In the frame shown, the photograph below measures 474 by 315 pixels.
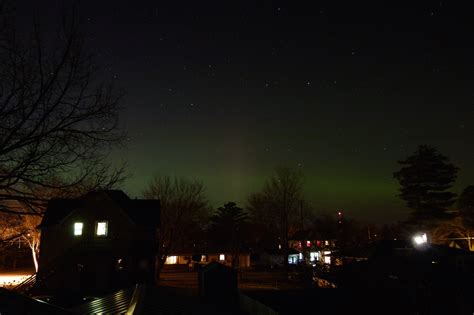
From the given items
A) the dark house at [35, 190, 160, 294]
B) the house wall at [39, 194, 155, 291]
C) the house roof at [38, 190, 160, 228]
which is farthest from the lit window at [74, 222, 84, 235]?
the house roof at [38, 190, 160, 228]

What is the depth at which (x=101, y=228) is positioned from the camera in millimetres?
30062

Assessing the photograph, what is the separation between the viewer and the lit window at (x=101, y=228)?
29.9 m

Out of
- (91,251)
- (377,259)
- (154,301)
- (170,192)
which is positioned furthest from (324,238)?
(154,301)

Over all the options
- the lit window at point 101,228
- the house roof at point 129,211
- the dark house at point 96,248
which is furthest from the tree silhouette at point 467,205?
the lit window at point 101,228

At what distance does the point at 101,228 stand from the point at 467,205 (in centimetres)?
4087

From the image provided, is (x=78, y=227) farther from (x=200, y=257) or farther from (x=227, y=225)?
(x=227, y=225)

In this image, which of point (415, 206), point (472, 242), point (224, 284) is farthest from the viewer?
point (415, 206)

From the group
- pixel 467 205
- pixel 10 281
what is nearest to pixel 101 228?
pixel 10 281

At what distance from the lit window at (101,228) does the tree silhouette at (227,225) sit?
126 ft

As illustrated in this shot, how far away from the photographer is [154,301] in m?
10.5

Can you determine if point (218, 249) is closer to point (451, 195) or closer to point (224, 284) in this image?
point (451, 195)

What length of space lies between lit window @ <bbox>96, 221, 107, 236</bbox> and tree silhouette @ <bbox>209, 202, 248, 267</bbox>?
3835 centimetres

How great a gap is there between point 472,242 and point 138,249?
3850cm

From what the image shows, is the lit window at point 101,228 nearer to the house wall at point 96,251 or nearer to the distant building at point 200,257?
the house wall at point 96,251
